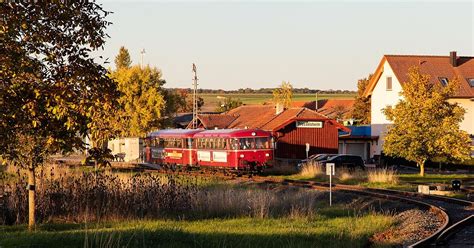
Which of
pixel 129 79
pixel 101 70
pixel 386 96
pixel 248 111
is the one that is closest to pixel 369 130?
pixel 386 96

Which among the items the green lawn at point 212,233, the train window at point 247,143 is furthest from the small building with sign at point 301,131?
the green lawn at point 212,233

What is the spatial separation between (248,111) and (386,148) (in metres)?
35.2

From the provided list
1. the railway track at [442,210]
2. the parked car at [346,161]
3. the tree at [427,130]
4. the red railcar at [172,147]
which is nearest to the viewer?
the railway track at [442,210]

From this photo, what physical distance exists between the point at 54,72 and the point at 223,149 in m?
32.1

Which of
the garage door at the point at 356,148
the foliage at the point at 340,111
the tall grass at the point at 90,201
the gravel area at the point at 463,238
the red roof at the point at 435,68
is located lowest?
the gravel area at the point at 463,238

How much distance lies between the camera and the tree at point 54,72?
10.7 m

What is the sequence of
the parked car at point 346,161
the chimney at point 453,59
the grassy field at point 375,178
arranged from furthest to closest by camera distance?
the chimney at point 453,59, the parked car at point 346,161, the grassy field at point 375,178

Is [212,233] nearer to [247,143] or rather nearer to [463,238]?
[463,238]

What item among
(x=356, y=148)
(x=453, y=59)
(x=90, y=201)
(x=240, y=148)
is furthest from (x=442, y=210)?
(x=356, y=148)

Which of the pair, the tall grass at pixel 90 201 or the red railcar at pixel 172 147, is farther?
the red railcar at pixel 172 147

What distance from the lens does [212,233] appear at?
56.3 ft

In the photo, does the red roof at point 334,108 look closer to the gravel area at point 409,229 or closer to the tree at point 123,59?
the tree at point 123,59

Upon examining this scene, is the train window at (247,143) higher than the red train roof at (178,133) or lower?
lower

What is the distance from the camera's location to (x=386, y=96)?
224 feet
